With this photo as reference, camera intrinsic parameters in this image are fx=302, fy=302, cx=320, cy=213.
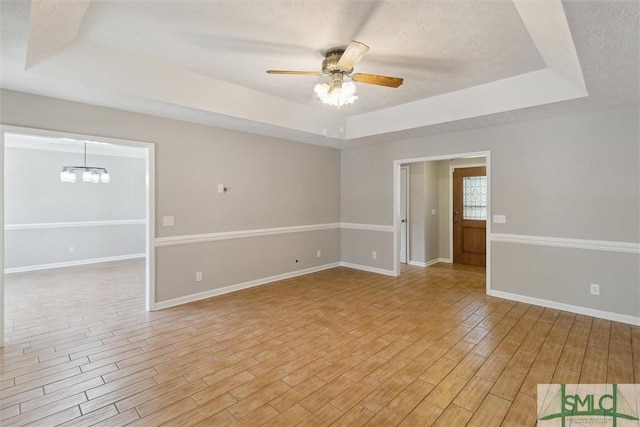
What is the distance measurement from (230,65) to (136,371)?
3058mm

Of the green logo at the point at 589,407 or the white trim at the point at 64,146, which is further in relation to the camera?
the white trim at the point at 64,146

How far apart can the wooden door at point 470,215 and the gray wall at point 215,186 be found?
300 centimetres

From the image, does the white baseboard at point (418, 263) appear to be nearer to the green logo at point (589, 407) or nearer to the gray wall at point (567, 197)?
the gray wall at point (567, 197)

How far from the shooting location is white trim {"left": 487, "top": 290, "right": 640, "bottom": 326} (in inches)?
139

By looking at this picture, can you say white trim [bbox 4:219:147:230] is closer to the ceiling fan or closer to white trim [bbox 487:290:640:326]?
the ceiling fan

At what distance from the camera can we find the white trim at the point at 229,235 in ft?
13.6

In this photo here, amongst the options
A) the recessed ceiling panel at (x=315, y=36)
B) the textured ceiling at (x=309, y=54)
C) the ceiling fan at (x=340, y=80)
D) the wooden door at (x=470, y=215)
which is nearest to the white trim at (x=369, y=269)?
the wooden door at (x=470, y=215)

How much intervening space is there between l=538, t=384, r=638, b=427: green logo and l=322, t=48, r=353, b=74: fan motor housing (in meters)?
2.98

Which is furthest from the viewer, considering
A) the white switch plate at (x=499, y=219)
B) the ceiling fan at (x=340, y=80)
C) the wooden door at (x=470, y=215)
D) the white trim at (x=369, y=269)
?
the wooden door at (x=470, y=215)

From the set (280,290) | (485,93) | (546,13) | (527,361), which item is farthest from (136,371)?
(485,93)

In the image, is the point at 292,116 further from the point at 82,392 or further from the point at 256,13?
the point at 82,392

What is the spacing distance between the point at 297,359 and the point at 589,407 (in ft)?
7.17

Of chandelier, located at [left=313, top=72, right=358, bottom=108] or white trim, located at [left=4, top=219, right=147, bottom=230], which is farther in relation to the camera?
white trim, located at [left=4, top=219, right=147, bottom=230]

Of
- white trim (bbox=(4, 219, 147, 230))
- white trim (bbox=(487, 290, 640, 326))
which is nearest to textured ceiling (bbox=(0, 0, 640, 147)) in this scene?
white trim (bbox=(487, 290, 640, 326))
